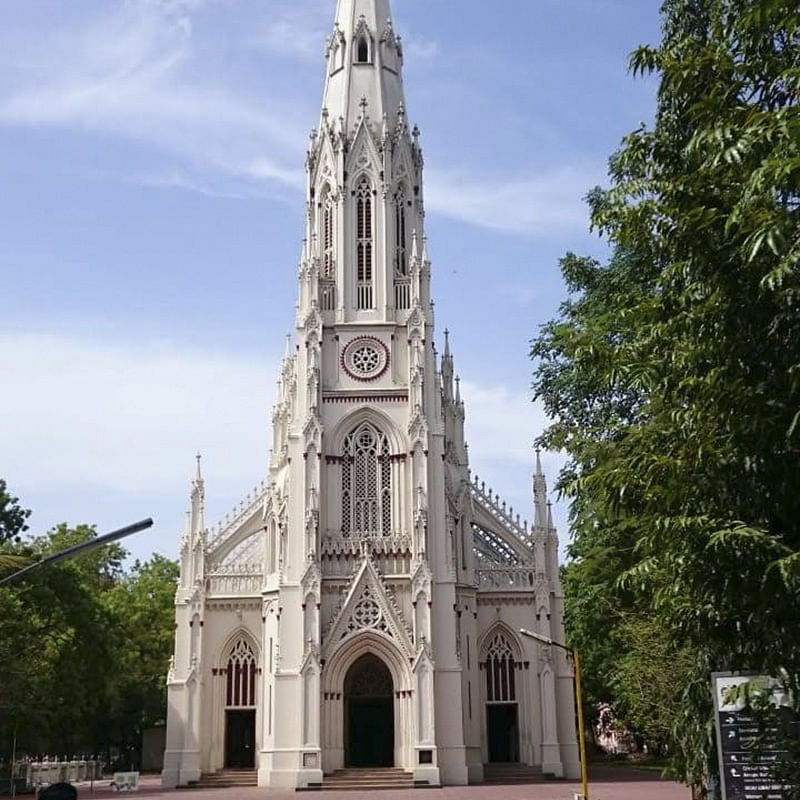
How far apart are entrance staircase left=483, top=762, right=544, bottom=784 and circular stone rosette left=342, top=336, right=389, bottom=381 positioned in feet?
52.2

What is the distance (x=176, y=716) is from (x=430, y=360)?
Result: 55.7ft

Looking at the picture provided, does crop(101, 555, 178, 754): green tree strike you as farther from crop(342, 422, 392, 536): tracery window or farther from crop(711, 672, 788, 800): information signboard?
crop(711, 672, 788, 800): information signboard

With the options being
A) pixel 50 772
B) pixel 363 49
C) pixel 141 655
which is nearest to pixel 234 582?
pixel 50 772

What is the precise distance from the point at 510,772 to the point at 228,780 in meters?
10.7

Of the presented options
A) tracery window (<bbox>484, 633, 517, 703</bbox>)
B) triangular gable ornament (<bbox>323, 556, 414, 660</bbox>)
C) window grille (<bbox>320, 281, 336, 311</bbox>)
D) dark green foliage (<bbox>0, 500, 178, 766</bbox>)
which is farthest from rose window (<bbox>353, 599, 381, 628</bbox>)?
window grille (<bbox>320, 281, 336, 311</bbox>)

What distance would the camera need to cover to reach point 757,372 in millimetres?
12906

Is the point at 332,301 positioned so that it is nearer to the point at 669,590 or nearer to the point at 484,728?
the point at 484,728

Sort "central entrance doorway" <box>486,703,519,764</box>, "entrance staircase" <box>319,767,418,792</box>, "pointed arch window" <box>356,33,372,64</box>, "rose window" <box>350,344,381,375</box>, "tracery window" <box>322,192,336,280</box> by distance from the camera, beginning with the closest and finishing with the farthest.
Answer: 1. "entrance staircase" <box>319,767,418,792</box>
2. "central entrance doorway" <box>486,703,519,764</box>
3. "rose window" <box>350,344,381,375</box>
4. "tracery window" <box>322,192,336,280</box>
5. "pointed arch window" <box>356,33,372,64</box>

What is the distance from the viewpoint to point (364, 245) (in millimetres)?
46219

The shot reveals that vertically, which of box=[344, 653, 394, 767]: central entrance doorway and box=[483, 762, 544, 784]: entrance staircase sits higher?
box=[344, 653, 394, 767]: central entrance doorway

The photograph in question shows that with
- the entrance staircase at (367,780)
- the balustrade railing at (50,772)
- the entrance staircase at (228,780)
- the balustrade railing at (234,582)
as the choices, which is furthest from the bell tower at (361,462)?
the balustrade railing at (50,772)

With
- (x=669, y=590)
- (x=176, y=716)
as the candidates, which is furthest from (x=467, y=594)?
(x=669, y=590)

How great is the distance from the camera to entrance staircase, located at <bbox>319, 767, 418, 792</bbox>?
3819cm

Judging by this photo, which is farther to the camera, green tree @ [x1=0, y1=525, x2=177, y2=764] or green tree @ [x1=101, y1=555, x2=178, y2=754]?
green tree @ [x1=101, y1=555, x2=178, y2=754]
